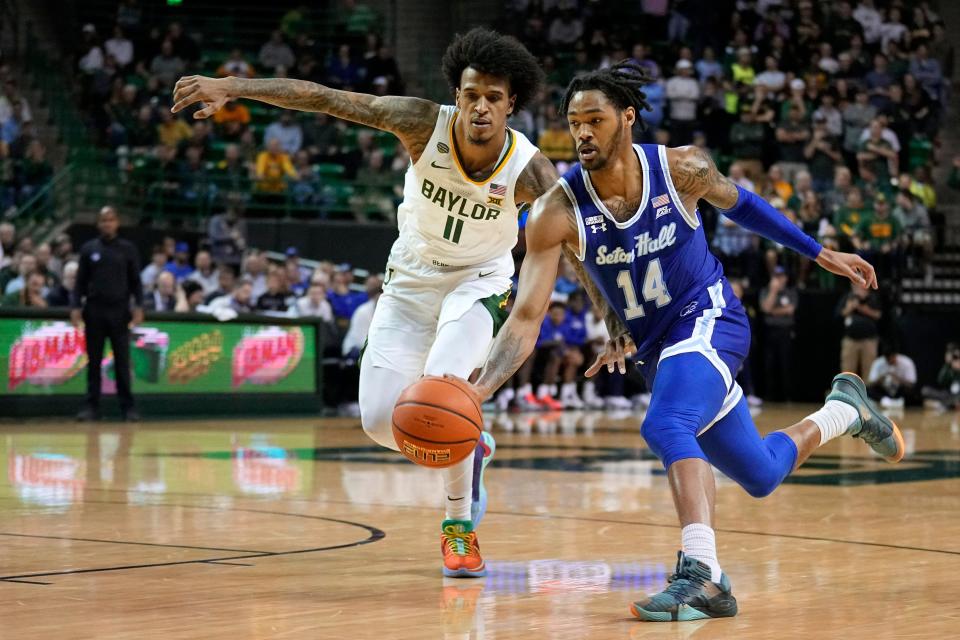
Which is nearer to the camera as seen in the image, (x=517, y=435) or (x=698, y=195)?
(x=698, y=195)

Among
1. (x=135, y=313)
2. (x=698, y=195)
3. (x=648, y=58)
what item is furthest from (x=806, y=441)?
(x=648, y=58)

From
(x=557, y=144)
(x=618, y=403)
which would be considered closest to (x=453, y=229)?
(x=618, y=403)

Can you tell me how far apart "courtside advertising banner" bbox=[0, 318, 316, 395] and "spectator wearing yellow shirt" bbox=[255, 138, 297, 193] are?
4.15m

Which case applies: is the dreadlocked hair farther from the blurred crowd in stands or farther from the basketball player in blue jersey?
the blurred crowd in stands

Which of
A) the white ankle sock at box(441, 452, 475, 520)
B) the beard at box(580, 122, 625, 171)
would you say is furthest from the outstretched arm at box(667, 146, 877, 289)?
the white ankle sock at box(441, 452, 475, 520)

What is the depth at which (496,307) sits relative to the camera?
6641mm

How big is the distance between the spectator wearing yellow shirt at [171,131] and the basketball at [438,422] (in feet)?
→ 56.2

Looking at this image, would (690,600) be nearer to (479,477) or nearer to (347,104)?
(479,477)

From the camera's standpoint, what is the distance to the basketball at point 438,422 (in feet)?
17.6

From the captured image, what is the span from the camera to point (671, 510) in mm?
8484

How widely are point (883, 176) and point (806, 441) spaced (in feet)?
59.3

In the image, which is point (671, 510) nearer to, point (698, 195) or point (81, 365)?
point (698, 195)

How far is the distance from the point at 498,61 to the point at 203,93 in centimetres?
125

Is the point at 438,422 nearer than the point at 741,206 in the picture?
Yes
